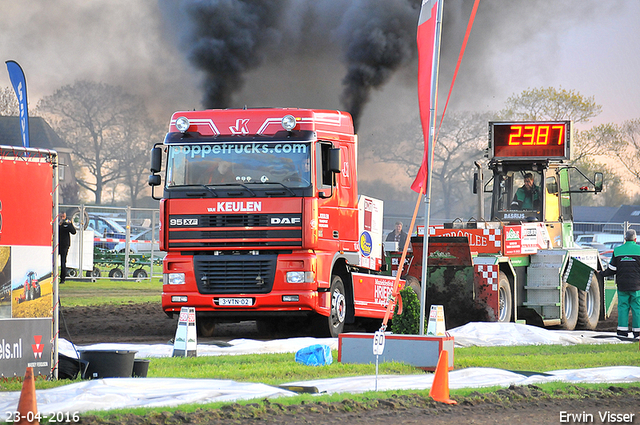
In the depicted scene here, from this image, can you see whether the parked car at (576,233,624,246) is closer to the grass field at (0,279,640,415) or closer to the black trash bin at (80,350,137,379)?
the grass field at (0,279,640,415)

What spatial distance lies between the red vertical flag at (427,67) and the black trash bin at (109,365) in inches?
160

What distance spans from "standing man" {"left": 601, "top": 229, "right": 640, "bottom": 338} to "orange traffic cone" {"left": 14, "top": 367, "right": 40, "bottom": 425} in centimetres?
1155

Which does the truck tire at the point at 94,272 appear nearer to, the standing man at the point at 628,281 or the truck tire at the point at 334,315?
the truck tire at the point at 334,315

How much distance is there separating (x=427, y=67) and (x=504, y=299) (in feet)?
24.7

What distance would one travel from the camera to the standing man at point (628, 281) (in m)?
14.8

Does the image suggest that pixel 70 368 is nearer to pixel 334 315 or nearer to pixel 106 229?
pixel 334 315

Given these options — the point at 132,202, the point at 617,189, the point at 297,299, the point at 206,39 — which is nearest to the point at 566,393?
the point at 297,299

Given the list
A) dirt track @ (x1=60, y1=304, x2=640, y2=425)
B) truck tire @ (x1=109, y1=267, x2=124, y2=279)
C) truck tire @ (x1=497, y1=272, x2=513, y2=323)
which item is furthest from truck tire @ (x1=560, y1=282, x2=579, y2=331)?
truck tire @ (x1=109, y1=267, x2=124, y2=279)

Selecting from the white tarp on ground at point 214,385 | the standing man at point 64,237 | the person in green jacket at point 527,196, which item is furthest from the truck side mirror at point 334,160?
the standing man at point 64,237

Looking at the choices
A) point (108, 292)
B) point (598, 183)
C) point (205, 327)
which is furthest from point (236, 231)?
point (108, 292)

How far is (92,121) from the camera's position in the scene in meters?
47.7

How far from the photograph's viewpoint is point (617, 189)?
6644cm

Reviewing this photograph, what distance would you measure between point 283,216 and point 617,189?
58315 mm

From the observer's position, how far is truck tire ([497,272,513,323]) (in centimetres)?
1658
